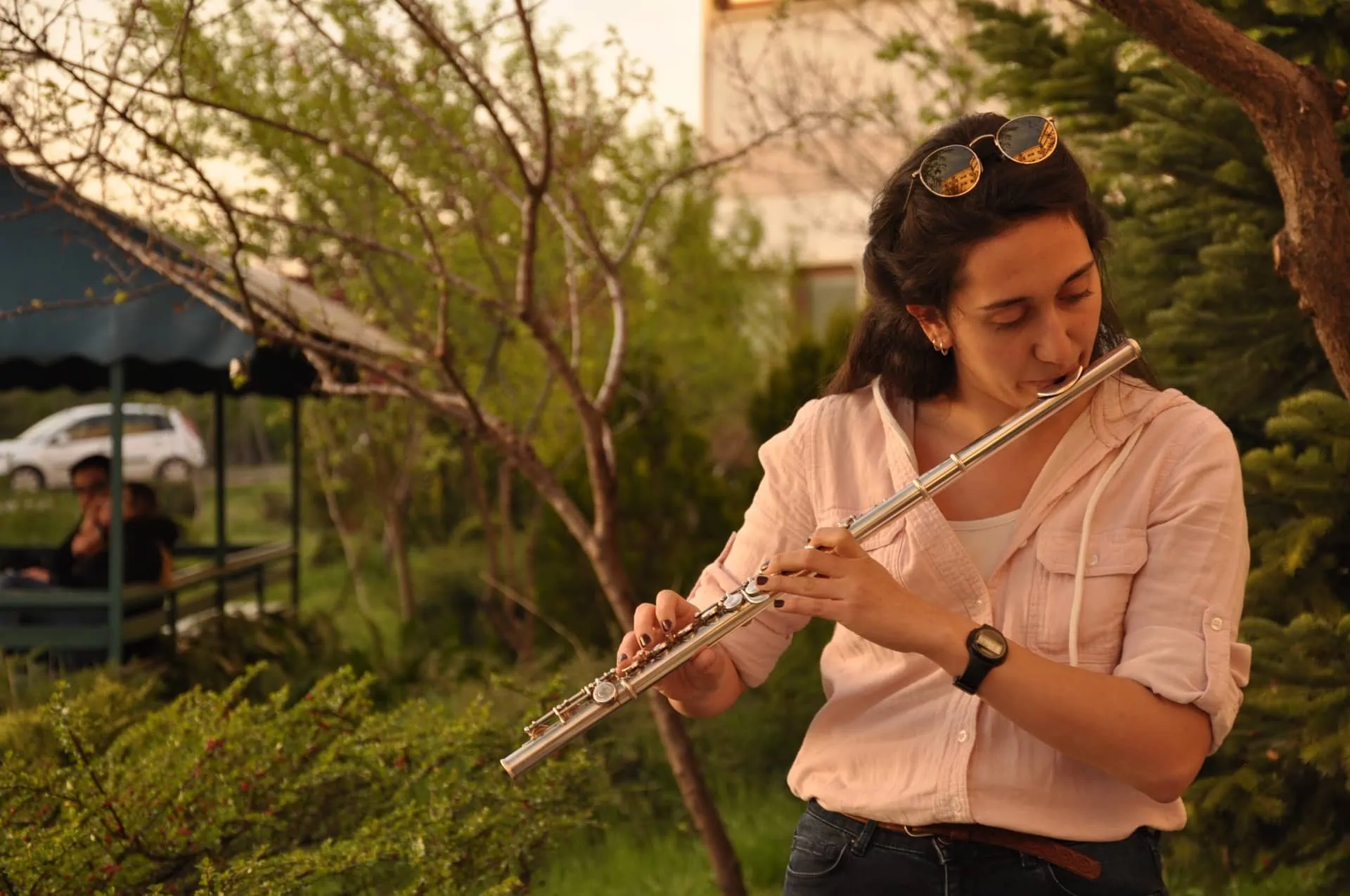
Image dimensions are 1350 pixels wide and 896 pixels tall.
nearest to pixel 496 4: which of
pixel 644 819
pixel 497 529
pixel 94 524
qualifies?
pixel 644 819

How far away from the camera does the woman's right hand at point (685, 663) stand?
83.6 inches

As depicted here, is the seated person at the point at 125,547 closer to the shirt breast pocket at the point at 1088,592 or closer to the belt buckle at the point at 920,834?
the belt buckle at the point at 920,834

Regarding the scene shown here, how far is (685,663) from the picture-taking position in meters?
2.13

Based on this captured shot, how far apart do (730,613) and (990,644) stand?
1.53ft

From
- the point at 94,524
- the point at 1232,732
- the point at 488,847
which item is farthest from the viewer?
the point at 94,524

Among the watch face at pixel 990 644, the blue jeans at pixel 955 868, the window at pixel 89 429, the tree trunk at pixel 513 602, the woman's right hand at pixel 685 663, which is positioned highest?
the watch face at pixel 990 644

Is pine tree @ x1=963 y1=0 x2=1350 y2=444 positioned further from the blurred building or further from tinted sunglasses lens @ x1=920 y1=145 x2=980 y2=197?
tinted sunglasses lens @ x1=920 y1=145 x2=980 y2=197

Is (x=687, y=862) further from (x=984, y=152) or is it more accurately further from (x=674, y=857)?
(x=984, y=152)

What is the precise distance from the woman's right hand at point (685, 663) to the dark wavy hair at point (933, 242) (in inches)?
16.9

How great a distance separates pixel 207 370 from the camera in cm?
918

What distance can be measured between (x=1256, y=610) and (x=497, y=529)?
1012cm

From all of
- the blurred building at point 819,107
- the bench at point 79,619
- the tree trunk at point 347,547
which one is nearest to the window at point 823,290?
the blurred building at point 819,107

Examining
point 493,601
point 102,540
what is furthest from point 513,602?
point 102,540

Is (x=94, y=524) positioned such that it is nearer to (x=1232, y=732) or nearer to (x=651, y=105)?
(x=651, y=105)
